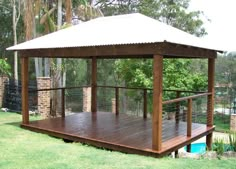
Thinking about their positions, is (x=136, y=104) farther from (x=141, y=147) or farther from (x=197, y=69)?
(x=141, y=147)

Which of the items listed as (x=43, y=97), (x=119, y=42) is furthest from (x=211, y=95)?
(x=43, y=97)

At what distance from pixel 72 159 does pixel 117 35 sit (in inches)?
119

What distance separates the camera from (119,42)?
641 cm

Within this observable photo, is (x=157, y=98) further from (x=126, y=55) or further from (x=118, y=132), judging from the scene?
(x=118, y=132)

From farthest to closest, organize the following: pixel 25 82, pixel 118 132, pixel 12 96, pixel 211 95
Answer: pixel 12 96 → pixel 25 82 → pixel 211 95 → pixel 118 132

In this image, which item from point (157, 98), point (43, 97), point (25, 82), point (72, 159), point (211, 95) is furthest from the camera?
point (43, 97)

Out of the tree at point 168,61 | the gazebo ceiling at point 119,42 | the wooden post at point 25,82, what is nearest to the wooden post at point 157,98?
the gazebo ceiling at point 119,42

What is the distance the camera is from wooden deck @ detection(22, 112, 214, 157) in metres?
6.55

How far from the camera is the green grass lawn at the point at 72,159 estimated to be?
514cm

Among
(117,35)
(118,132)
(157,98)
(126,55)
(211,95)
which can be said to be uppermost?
(117,35)

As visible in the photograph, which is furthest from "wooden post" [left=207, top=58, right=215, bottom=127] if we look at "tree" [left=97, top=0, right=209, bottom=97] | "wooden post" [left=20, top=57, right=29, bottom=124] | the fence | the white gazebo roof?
the fence

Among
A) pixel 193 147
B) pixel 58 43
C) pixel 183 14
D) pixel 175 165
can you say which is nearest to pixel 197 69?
pixel 183 14

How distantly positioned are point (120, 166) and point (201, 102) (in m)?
13.4

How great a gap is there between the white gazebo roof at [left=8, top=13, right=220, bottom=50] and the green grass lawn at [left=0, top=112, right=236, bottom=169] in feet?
7.40
